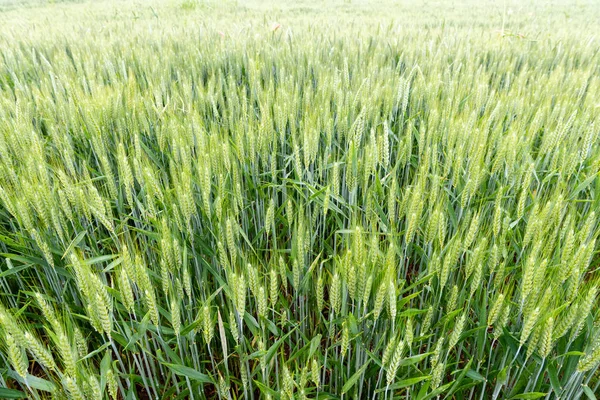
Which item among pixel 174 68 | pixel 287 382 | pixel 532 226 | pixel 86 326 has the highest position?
pixel 174 68

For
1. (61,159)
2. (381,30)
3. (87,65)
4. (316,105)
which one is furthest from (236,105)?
(381,30)

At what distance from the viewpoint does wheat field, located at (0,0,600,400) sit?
0.67 meters

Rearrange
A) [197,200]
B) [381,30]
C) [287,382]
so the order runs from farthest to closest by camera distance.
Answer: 1. [381,30]
2. [197,200]
3. [287,382]

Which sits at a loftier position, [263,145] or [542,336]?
[263,145]

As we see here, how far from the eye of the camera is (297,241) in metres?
0.83

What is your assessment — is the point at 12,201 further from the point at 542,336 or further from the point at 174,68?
the point at 174,68

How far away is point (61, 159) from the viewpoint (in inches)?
52.0

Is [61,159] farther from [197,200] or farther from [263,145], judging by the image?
[263,145]

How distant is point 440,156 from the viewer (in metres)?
1.39

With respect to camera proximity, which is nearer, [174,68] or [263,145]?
[263,145]

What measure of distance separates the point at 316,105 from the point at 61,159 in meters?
0.94

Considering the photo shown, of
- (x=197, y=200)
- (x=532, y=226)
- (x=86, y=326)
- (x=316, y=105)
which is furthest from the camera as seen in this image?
(x=316, y=105)

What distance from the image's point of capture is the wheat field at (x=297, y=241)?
672 mm

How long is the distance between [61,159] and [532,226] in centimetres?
142
